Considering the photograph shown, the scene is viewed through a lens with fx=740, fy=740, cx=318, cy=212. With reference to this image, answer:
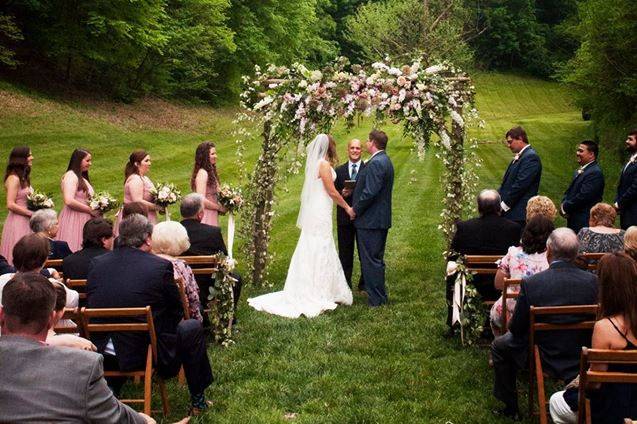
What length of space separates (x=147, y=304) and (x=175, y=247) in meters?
1.16

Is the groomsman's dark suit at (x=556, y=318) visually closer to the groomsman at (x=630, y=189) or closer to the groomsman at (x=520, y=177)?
the groomsman at (x=520, y=177)

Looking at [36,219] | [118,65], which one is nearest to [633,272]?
[36,219]

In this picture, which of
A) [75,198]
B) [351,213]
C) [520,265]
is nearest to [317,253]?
[351,213]

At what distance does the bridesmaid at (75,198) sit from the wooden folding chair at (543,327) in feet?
19.8

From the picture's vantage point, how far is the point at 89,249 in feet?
22.1

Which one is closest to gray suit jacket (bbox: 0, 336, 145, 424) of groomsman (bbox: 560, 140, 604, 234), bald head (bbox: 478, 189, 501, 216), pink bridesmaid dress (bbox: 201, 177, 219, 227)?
bald head (bbox: 478, 189, 501, 216)

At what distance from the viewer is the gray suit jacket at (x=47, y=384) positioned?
329 cm

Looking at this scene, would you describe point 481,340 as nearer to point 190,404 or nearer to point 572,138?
point 190,404

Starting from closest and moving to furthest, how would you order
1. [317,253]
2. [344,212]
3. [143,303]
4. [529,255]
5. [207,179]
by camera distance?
[143,303] < [529,255] < [317,253] < [207,179] < [344,212]

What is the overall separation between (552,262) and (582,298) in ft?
1.17

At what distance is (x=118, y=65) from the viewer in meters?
35.0

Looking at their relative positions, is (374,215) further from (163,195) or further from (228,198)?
(163,195)

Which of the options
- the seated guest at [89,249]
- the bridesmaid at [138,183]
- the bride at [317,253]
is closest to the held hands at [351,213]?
the bride at [317,253]

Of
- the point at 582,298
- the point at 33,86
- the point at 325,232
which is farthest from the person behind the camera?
the point at 33,86
